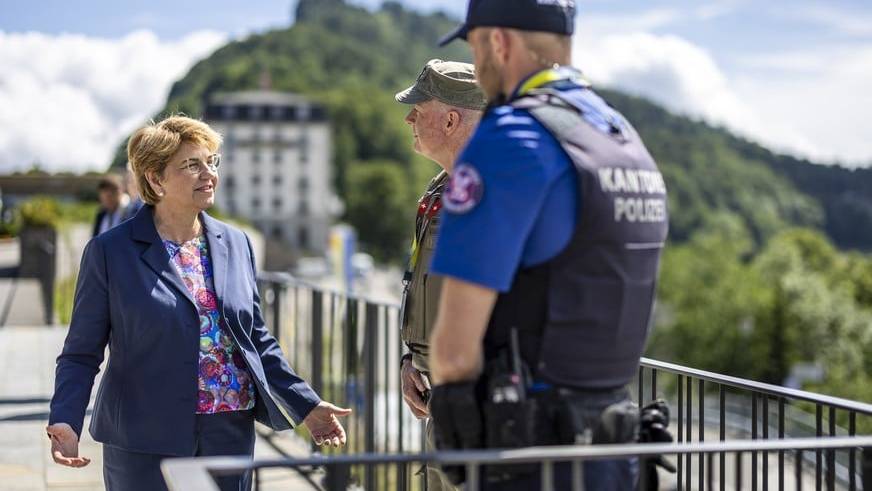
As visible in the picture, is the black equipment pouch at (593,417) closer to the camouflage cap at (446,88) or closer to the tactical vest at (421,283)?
the tactical vest at (421,283)

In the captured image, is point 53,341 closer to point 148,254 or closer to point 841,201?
point 148,254

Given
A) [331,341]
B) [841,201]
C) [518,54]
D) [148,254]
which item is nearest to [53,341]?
[331,341]

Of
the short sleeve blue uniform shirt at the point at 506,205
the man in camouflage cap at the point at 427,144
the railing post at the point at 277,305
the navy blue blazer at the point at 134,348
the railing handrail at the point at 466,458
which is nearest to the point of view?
the railing handrail at the point at 466,458

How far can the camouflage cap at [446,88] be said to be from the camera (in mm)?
3828

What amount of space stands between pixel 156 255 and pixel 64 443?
63 cm

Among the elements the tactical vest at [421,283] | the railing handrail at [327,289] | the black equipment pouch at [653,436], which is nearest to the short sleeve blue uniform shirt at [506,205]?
the black equipment pouch at [653,436]

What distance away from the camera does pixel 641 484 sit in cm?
251

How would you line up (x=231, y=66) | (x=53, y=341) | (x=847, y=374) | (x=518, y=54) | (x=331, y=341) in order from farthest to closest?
(x=231, y=66)
(x=847, y=374)
(x=53, y=341)
(x=331, y=341)
(x=518, y=54)

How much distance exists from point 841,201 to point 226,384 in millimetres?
183127

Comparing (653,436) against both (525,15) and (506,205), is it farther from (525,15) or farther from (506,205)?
(525,15)

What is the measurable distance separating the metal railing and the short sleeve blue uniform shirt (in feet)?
1.33

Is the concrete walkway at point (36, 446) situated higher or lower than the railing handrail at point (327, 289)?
lower

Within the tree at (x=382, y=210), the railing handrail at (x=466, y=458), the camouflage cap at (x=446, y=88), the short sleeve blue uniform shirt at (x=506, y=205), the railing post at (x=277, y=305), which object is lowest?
the tree at (x=382, y=210)

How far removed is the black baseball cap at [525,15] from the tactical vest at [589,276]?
0.17 meters
